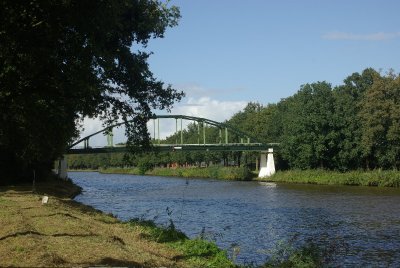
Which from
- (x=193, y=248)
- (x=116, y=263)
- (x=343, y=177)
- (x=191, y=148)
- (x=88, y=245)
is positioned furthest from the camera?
(x=191, y=148)

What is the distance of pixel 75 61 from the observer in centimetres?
1215

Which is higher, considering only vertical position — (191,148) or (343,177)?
(191,148)

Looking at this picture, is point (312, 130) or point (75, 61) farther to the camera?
point (312, 130)

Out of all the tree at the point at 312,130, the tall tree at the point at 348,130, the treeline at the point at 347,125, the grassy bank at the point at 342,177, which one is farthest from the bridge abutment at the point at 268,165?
the tall tree at the point at 348,130

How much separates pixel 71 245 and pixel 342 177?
59.1 m

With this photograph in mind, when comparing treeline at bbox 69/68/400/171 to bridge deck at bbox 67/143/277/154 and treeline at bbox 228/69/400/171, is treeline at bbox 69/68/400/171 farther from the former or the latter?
bridge deck at bbox 67/143/277/154

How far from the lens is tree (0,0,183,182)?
10125 millimetres

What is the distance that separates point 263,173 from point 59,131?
69.7 m

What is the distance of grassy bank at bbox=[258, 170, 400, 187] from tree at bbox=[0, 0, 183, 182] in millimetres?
47507

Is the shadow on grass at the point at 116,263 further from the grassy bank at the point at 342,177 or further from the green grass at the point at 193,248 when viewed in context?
the grassy bank at the point at 342,177

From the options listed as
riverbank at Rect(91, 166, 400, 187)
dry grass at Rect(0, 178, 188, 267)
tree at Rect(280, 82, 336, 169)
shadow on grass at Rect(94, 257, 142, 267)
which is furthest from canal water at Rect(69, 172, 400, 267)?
tree at Rect(280, 82, 336, 169)

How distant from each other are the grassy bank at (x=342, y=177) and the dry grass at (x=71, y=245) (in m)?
49.3

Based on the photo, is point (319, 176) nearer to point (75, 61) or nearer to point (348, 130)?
point (348, 130)

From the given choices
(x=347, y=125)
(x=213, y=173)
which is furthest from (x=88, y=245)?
(x=213, y=173)
